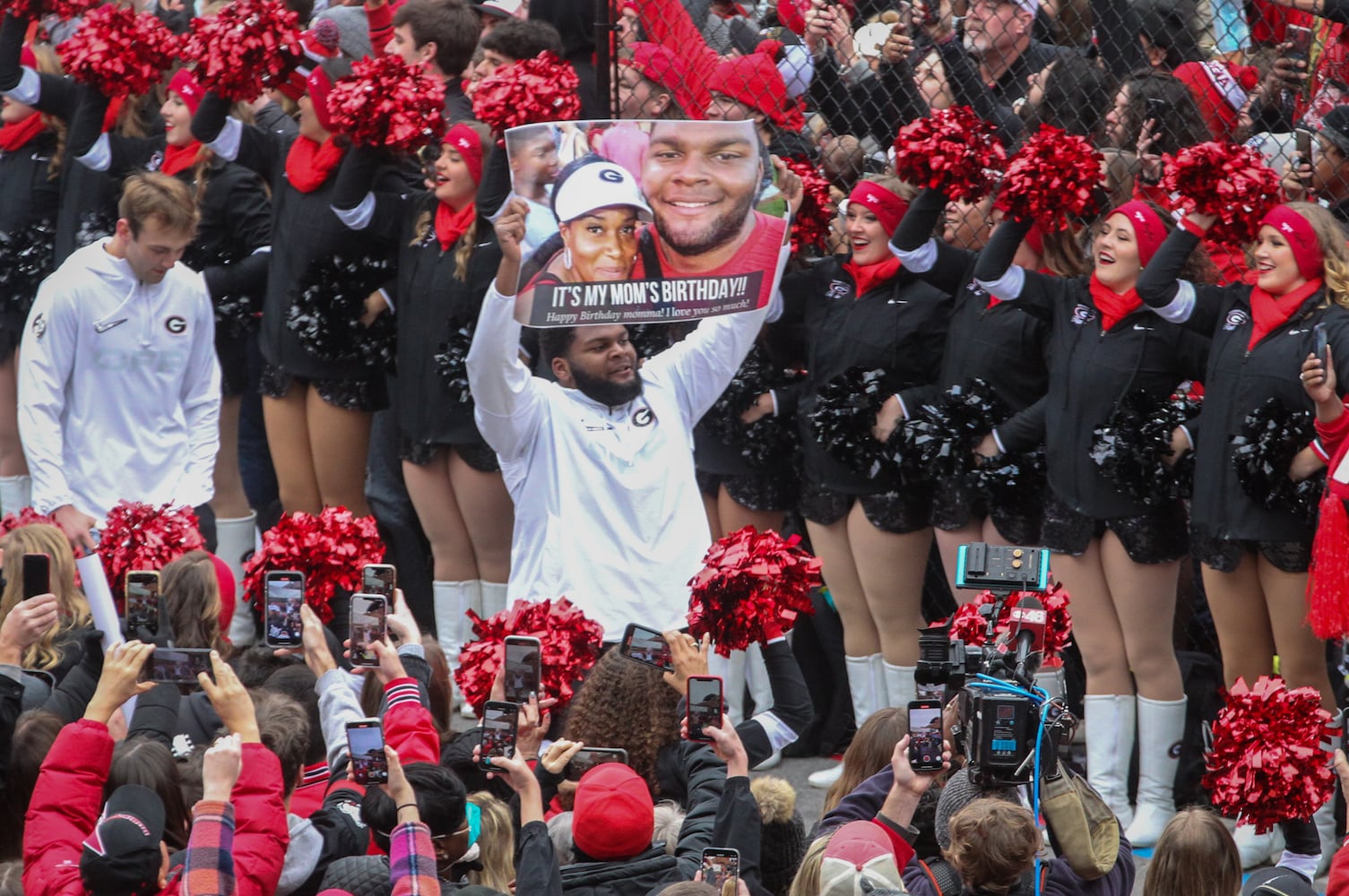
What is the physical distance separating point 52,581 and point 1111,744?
3284 mm

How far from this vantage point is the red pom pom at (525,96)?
247 inches

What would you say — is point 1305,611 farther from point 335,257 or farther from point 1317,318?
point 335,257

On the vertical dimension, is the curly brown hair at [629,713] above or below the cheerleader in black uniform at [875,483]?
below

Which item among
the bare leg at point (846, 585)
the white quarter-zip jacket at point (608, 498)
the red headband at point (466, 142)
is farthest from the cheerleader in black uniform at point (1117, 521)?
the red headband at point (466, 142)

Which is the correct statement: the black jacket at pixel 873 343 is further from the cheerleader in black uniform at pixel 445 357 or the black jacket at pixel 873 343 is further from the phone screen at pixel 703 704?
the phone screen at pixel 703 704

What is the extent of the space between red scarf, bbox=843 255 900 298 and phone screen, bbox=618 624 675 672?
2407mm

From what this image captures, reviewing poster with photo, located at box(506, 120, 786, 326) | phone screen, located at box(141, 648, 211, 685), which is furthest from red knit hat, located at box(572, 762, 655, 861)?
poster with photo, located at box(506, 120, 786, 326)

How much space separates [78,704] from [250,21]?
3338 mm

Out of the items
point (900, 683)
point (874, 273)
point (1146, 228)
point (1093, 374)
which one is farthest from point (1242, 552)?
point (874, 273)

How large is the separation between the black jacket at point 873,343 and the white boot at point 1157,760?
3.79ft

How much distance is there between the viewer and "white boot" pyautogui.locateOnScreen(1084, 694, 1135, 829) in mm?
6078

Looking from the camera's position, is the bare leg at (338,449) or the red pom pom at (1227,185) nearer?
the red pom pom at (1227,185)

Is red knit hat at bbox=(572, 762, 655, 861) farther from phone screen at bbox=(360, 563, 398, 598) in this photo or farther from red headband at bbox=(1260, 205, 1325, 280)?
red headband at bbox=(1260, 205, 1325, 280)

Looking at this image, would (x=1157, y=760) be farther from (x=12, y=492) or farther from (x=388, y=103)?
(x=12, y=492)
